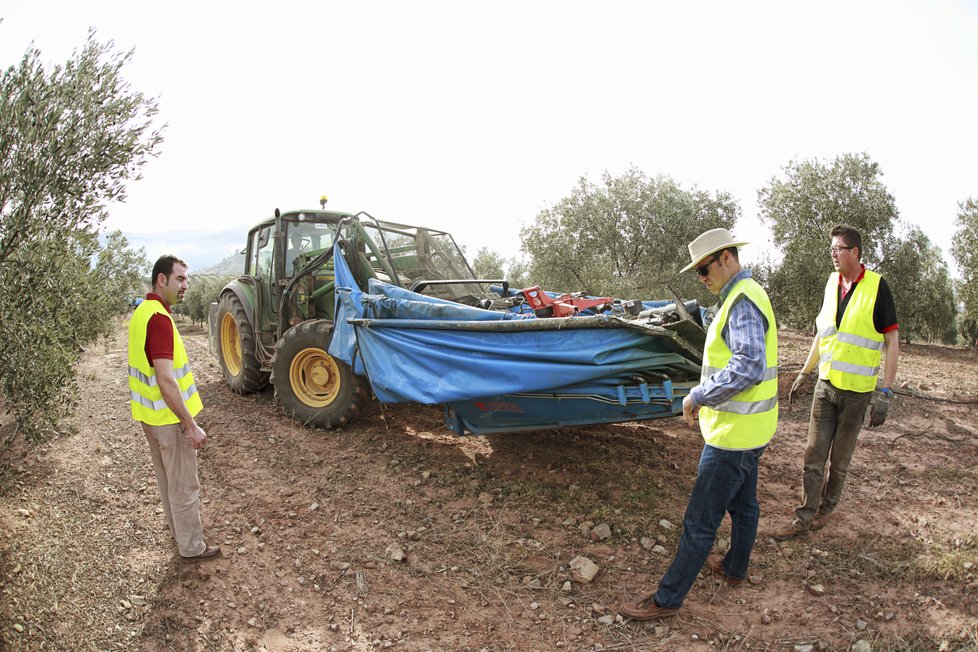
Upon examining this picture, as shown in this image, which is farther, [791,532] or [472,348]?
[472,348]

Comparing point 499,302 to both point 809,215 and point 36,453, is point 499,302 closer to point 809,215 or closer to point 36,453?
point 36,453

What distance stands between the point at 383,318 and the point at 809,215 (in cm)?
1501

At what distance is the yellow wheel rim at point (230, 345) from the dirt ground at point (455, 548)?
1875mm

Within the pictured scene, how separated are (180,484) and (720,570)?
10.3ft

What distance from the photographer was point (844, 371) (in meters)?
3.42

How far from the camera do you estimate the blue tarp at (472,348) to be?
3512mm

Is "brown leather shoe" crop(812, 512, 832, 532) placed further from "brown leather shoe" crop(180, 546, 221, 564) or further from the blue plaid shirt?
"brown leather shoe" crop(180, 546, 221, 564)

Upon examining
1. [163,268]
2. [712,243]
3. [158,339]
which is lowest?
[158,339]

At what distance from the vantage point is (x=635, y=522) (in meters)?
3.57

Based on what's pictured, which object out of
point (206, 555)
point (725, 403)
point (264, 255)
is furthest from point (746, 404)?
point (264, 255)

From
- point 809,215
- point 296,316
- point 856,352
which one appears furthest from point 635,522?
point 809,215

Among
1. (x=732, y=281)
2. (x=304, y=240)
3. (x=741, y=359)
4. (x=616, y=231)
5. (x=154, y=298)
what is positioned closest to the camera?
(x=741, y=359)

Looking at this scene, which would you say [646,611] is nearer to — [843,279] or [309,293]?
[843,279]

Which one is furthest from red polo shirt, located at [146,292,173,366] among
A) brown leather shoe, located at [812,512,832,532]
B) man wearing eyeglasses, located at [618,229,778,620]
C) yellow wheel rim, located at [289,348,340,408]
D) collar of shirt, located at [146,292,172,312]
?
brown leather shoe, located at [812,512,832,532]
